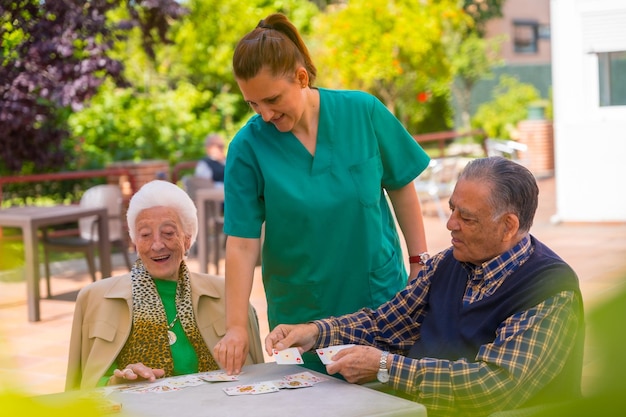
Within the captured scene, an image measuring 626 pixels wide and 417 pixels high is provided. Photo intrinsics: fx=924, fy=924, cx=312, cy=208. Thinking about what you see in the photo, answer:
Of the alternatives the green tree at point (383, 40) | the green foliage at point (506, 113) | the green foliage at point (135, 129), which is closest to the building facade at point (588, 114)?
the green foliage at point (135, 129)

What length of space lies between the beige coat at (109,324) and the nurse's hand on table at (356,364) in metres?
0.60

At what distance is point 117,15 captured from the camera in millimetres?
14227

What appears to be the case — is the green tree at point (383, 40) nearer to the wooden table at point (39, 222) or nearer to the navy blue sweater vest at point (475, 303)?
the wooden table at point (39, 222)

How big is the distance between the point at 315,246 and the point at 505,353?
0.66 meters

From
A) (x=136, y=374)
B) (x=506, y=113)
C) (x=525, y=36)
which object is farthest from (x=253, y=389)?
(x=525, y=36)

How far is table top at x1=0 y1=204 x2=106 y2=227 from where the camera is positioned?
677 cm

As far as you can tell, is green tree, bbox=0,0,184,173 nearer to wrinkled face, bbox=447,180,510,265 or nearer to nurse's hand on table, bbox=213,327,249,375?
nurse's hand on table, bbox=213,327,249,375

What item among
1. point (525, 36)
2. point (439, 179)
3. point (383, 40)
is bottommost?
point (439, 179)

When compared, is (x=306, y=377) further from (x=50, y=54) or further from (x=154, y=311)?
(x=50, y=54)

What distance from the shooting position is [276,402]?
2.06 m

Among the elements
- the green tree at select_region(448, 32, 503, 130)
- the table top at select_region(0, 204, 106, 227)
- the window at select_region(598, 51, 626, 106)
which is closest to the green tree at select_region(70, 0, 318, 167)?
the table top at select_region(0, 204, 106, 227)

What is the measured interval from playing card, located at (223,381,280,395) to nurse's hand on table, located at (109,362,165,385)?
33cm

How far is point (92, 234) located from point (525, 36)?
2824cm

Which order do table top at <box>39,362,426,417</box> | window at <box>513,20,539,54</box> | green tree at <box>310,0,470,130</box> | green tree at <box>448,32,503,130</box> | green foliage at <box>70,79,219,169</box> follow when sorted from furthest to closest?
window at <box>513,20,539,54</box> → green tree at <box>448,32,503,130</box> → green tree at <box>310,0,470,130</box> → green foliage at <box>70,79,219,169</box> → table top at <box>39,362,426,417</box>
